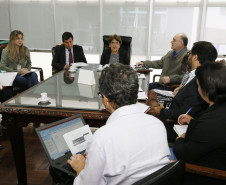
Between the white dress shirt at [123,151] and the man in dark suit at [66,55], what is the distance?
2.98 meters

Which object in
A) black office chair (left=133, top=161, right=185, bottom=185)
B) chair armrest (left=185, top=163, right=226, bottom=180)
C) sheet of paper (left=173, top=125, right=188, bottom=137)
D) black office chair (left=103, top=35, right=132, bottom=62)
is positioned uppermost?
black office chair (left=103, top=35, right=132, bottom=62)

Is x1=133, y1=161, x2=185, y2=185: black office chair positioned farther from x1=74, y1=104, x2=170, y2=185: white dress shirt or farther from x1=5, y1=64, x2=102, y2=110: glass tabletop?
x1=5, y1=64, x2=102, y2=110: glass tabletop

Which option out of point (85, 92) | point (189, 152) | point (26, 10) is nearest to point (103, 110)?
point (85, 92)

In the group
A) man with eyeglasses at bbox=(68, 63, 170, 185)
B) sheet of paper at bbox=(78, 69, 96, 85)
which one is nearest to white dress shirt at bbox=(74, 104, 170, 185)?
man with eyeglasses at bbox=(68, 63, 170, 185)

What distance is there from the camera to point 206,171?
142 centimetres

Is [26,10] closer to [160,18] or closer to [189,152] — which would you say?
[160,18]

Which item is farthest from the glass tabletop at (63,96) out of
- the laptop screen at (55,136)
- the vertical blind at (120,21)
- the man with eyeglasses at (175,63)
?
the vertical blind at (120,21)

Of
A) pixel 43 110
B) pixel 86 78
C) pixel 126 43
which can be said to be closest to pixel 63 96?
pixel 43 110

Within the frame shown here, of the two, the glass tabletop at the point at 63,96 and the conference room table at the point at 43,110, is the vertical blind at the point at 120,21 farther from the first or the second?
the conference room table at the point at 43,110

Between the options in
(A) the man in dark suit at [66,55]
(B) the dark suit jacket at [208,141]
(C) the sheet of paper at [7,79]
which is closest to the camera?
(B) the dark suit jacket at [208,141]

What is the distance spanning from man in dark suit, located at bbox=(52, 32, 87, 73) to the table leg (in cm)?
197

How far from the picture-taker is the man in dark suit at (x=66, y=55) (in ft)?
12.7

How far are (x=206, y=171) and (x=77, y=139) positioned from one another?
779mm

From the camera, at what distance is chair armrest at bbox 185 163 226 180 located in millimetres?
1389
